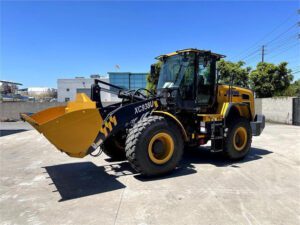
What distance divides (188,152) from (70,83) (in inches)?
2215

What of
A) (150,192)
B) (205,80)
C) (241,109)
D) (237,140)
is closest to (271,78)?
(241,109)

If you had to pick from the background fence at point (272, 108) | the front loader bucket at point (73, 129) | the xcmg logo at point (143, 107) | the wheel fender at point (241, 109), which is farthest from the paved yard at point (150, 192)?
the background fence at point (272, 108)

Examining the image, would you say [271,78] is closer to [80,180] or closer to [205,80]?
[205,80]

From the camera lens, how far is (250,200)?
4352mm

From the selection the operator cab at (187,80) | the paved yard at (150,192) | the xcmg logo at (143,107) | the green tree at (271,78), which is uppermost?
the green tree at (271,78)

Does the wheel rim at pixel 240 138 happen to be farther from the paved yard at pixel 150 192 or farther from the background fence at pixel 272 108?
the background fence at pixel 272 108

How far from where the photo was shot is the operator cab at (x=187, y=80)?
6.38 m

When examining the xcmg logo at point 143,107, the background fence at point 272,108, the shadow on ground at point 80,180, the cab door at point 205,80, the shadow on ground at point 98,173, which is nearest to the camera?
the shadow on ground at point 80,180

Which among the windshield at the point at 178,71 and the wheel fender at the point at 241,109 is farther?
the wheel fender at the point at 241,109

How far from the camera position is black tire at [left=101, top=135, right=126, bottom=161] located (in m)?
6.82

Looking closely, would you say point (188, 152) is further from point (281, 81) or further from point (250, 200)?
point (281, 81)

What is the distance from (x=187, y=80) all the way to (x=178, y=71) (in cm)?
31

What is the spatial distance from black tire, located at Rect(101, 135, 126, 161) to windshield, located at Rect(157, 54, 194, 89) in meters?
1.75

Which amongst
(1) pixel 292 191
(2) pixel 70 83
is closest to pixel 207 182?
(1) pixel 292 191
